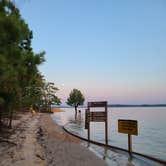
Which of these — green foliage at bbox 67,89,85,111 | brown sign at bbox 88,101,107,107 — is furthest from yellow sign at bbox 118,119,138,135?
green foliage at bbox 67,89,85,111

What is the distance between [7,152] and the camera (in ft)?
38.5

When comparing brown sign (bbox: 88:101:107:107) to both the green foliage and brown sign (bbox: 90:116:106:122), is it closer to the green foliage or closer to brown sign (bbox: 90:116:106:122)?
brown sign (bbox: 90:116:106:122)

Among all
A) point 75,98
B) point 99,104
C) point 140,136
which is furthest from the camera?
point 75,98

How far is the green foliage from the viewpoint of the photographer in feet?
280

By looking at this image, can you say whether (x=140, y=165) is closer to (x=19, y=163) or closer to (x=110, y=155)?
(x=110, y=155)

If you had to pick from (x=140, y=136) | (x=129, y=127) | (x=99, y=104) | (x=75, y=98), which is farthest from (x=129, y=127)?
(x=75, y=98)

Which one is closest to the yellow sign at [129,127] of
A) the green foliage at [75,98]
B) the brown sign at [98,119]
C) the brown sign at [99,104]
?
the brown sign at [99,104]

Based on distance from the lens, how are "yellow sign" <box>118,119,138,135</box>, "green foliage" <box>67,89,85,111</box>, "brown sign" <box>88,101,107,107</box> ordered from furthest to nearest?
"green foliage" <box>67,89,85,111</box>, "brown sign" <box>88,101,107,107</box>, "yellow sign" <box>118,119,138,135</box>

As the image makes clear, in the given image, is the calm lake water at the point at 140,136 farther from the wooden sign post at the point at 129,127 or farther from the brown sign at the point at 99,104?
the brown sign at the point at 99,104

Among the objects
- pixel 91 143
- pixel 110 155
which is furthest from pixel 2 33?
pixel 91 143

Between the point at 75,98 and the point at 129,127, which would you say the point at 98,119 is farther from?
the point at 75,98

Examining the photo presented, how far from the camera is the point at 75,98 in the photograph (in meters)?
85.0

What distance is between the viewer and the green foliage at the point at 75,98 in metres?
85.4

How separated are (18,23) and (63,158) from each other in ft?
21.3
